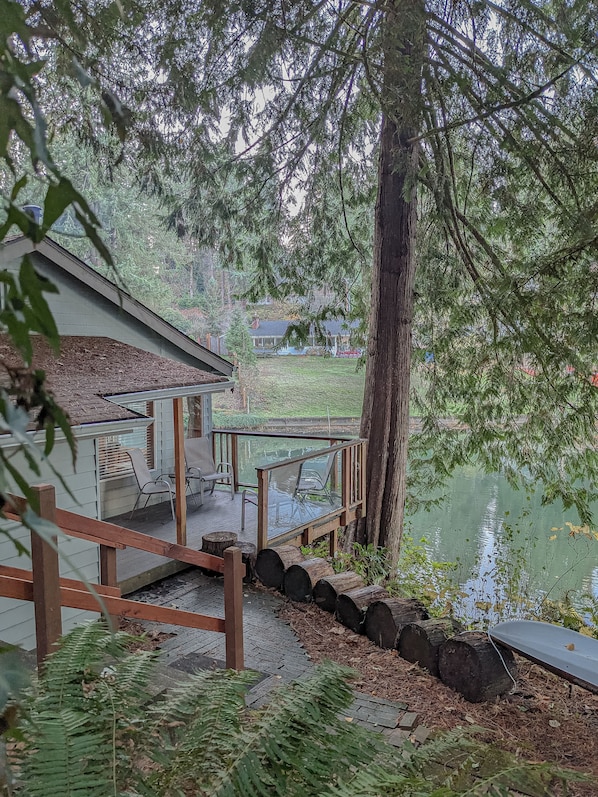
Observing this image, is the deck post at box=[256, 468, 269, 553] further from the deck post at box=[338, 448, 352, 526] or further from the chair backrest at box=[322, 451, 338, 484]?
the deck post at box=[338, 448, 352, 526]

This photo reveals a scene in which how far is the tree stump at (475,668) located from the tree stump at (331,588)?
3.97ft

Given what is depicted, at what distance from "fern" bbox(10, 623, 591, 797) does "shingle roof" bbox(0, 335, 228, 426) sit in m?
2.68

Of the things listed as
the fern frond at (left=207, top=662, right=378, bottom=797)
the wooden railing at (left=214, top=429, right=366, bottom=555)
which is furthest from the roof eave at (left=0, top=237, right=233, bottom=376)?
the fern frond at (left=207, top=662, right=378, bottom=797)

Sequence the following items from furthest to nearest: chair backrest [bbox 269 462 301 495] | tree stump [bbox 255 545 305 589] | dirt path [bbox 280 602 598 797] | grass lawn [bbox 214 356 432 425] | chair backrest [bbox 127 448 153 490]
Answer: grass lawn [bbox 214 356 432 425] < chair backrest [bbox 127 448 153 490] < chair backrest [bbox 269 462 301 495] < tree stump [bbox 255 545 305 589] < dirt path [bbox 280 602 598 797]

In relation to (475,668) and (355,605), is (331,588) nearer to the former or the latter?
(355,605)

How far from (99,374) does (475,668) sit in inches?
169

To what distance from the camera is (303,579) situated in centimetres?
559

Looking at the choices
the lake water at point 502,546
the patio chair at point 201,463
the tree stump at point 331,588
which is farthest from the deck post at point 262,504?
the lake water at point 502,546

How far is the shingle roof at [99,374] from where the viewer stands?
4.67 metres

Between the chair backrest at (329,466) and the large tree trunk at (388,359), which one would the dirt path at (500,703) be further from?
the large tree trunk at (388,359)

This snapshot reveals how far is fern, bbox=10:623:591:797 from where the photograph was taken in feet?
4.50

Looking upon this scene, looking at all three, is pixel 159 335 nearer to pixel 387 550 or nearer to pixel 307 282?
pixel 307 282

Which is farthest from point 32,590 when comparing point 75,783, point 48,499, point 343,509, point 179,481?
point 343,509

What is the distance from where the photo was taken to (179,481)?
6301 millimetres
